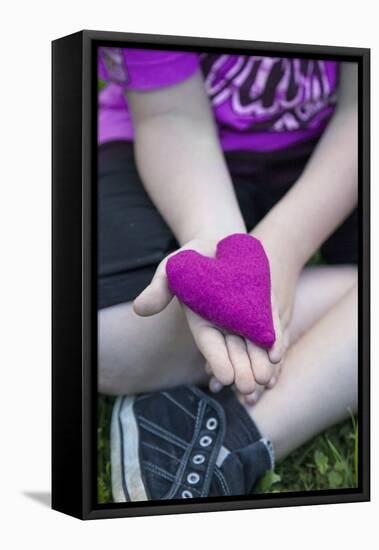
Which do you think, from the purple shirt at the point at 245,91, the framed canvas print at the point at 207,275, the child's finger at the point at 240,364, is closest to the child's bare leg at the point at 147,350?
the framed canvas print at the point at 207,275

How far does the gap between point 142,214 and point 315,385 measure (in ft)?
1.61

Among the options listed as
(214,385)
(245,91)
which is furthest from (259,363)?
(245,91)

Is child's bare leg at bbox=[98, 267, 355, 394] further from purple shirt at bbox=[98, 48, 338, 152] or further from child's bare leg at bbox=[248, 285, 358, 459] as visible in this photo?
purple shirt at bbox=[98, 48, 338, 152]

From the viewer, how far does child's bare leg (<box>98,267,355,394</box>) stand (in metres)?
2.57

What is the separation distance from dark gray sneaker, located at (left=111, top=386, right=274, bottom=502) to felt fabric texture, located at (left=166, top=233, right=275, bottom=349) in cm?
20

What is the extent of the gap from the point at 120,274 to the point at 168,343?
7.3 inches

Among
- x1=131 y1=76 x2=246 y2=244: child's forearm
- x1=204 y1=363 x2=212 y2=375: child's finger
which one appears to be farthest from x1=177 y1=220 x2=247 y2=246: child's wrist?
x1=204 y1=363 x2=212 y2=375: child's finger

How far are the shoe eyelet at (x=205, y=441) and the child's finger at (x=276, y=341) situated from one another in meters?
0.20

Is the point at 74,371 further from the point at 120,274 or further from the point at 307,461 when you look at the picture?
the point at 307,461

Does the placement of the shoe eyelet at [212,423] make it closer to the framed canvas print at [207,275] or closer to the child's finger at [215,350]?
the framed canvas print at [207,275]

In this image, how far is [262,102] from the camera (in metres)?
2.72

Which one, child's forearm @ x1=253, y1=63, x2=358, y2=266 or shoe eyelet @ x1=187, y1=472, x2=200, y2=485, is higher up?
child's forearm @ x1=253, y1=63, x2=358, y2=266

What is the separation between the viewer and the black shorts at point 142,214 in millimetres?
2549

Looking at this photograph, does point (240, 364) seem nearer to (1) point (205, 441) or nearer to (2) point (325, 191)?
(1) point (205, 441)
